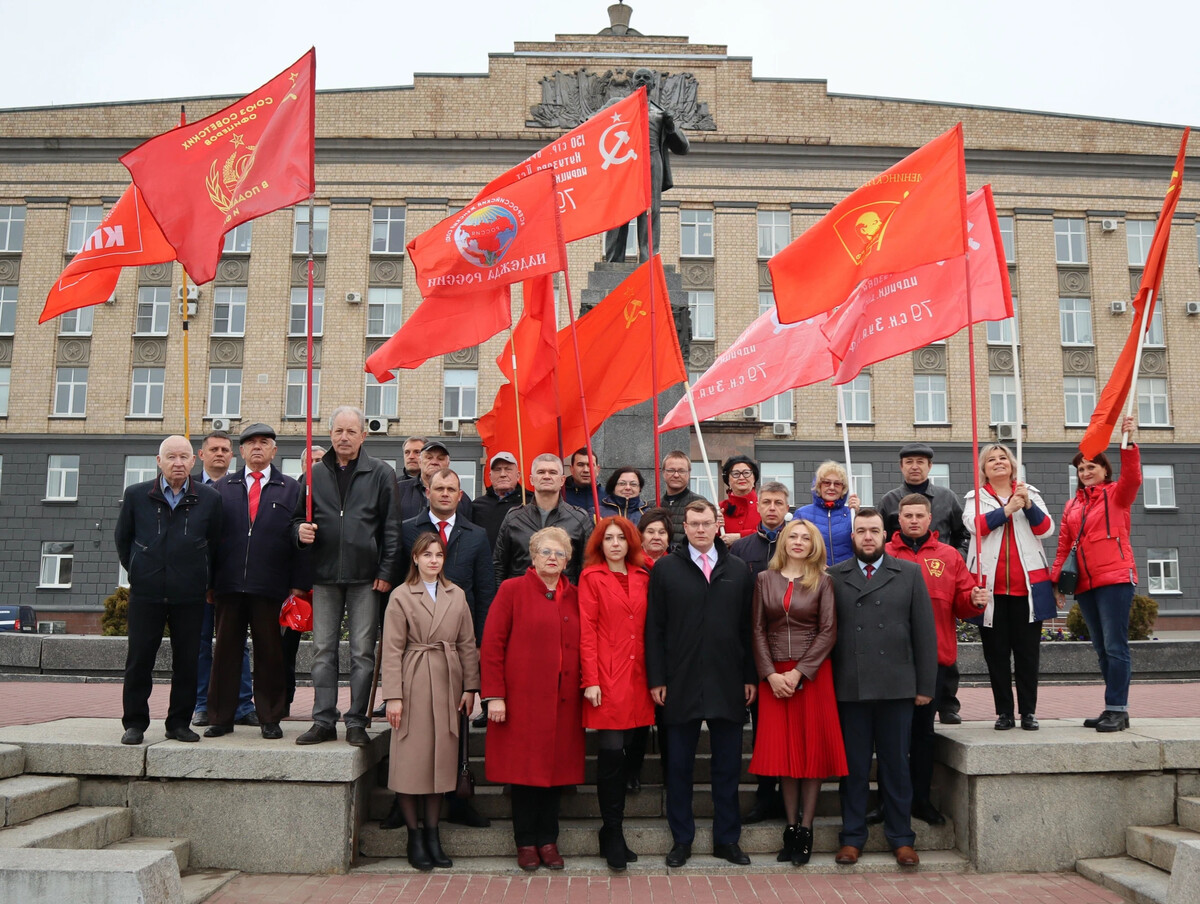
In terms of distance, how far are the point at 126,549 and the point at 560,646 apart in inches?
110

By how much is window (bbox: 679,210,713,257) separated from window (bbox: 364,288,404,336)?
962 centimetres

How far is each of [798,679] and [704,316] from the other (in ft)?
93.3

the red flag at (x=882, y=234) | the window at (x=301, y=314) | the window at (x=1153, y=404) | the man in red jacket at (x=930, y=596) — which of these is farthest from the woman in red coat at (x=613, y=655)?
the window at (x=1153, y=404)

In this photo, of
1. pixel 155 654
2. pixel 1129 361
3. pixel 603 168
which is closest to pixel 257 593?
pixel 155 654

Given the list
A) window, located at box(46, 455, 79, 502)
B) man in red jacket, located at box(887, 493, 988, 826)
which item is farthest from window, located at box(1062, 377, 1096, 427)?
window, located at box(46, 455, 79, 502)

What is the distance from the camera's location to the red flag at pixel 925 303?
6.96m

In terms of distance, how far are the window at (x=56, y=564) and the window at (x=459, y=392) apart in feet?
42.8

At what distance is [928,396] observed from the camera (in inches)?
1307

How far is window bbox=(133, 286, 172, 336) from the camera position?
33.5m

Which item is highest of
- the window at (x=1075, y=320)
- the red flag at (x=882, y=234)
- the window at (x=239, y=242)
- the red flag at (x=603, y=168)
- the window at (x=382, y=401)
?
the window at (x=239, y=242)

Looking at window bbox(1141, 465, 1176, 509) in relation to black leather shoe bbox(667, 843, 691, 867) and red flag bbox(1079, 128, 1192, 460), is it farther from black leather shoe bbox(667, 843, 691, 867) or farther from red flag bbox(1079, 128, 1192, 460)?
black leather shoe bbox(667, 843, 691, 867)

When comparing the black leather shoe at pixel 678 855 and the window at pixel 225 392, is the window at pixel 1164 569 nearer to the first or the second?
the window at pixel 225 392

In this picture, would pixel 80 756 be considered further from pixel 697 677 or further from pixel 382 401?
pixel 382 401

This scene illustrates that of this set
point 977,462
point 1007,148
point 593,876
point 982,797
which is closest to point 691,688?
point 593,876
